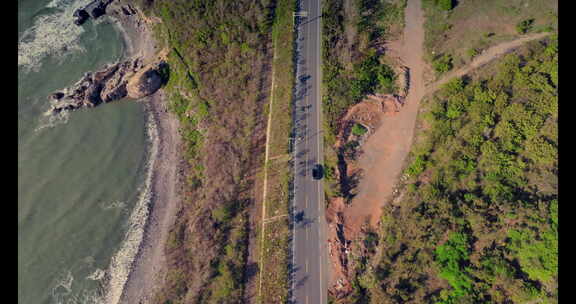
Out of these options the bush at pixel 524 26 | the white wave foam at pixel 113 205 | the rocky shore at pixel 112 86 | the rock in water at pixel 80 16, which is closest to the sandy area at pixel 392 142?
the bush at pixel 524 26

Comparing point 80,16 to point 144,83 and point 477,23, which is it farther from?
point 477,23

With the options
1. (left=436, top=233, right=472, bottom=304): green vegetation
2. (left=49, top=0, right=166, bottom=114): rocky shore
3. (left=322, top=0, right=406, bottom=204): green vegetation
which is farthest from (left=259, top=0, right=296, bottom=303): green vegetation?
(left=49, top=0, right=166, bottom=114): rocky shore

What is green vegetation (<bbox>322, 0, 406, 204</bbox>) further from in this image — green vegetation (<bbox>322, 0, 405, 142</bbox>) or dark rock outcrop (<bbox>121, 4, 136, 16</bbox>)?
dark rock outcrop (<bbox>121, 4, 136, 16</bbox>)

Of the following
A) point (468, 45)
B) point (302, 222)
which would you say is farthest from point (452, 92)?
point (302, 222)

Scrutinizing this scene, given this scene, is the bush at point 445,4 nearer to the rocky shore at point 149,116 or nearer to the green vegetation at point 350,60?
the green vegetation at point 350,60

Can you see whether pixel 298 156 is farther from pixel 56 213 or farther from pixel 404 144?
pixel 56 213

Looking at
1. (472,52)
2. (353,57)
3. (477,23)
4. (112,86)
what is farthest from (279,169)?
(477,23)
